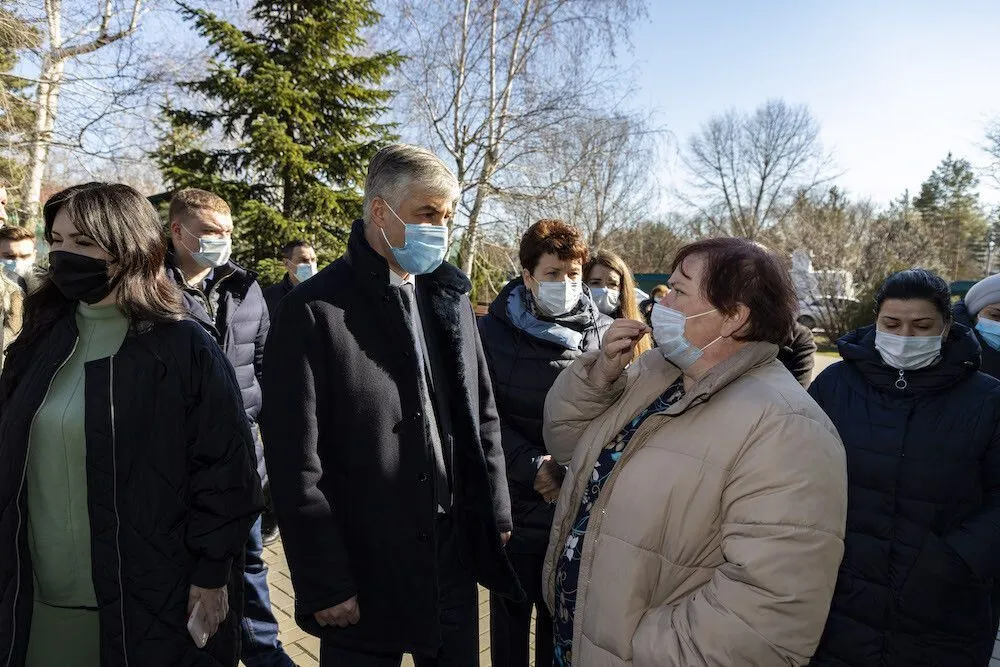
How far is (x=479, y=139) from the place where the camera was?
15148mm

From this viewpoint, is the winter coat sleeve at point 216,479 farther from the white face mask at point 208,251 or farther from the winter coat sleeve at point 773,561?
the white face mask at point 208,251

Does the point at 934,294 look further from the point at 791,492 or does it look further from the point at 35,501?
the point at 35,501

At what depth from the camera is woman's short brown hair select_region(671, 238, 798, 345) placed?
1.72 metres

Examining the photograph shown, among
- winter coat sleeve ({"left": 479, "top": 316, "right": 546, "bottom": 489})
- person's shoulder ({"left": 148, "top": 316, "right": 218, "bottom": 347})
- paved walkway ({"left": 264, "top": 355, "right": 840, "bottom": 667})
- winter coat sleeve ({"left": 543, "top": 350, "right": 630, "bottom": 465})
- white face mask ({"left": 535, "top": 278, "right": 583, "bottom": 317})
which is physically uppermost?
white face mask ({"left": 535, "top": 278, "right": 583, "bottom": 317})

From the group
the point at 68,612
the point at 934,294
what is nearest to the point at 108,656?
the point at 68,612

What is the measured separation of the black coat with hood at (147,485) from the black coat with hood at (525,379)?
1.15m

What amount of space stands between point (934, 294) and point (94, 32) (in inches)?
550

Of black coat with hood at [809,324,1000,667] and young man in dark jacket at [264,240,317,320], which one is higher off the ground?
young man in dark jacket at [264,240,317,320]

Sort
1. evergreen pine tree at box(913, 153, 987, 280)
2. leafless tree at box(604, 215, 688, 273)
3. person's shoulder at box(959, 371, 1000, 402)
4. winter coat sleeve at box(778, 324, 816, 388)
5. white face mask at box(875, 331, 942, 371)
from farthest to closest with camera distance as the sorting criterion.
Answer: evergreen pine tree at box(913, 153, 987, 280)
leafless tree at box(604, 215, 688, 273)
winter coat sleeve at box(778, 324, 816, 388)
white face mask at box(875, 331, 942, 371)
person's shoulder at box(959, 371, 1000, 402)

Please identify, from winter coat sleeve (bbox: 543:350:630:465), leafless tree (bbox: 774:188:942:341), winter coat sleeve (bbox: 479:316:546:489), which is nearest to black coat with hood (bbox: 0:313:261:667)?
winter coat sleeve (bbox: 543:350:630:465)

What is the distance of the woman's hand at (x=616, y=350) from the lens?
192cm

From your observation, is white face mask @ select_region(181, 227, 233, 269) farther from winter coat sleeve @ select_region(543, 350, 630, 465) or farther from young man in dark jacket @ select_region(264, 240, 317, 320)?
winter coat sleeve @ select_region(543, 350, 630, 465)

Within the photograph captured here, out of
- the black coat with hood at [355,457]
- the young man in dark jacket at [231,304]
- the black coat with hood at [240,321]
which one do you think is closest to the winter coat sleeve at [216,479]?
the black coat with hood at [355,457]

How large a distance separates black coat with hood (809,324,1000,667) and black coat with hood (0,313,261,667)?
87.5 inches
